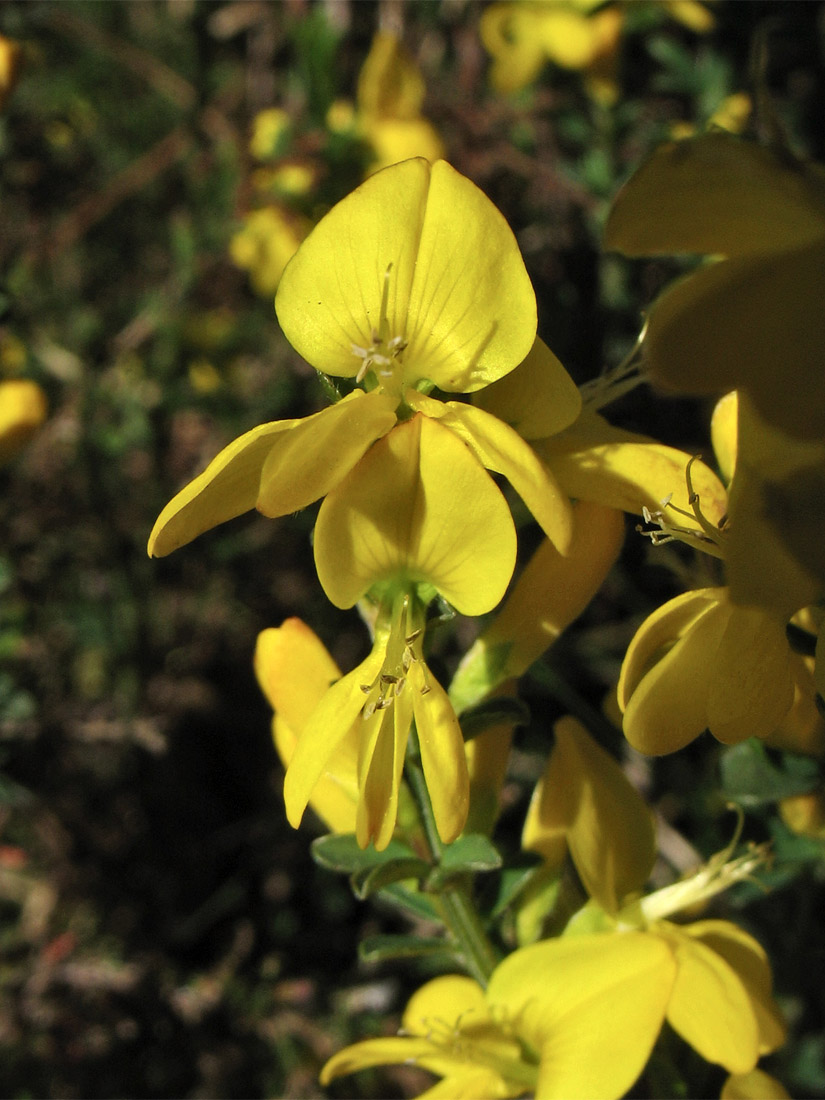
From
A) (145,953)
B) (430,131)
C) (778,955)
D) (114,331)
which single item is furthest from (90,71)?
(778,955)

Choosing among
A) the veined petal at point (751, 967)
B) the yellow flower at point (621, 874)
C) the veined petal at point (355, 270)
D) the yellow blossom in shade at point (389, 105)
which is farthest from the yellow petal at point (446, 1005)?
the yellow blossom in shade at point (389, 105)

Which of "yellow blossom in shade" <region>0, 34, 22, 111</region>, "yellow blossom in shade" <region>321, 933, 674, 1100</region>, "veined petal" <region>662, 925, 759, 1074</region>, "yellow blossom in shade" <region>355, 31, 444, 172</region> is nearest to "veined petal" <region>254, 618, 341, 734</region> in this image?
"yellow blossom in shade" <region>321, 933, 674, 1100</region>

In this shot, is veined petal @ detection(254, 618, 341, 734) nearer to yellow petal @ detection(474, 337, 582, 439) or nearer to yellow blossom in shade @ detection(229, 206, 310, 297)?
yellow petal @ detection(474, 337, 582, 439)

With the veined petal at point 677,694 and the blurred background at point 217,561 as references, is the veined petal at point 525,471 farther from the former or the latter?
the blurred background at point 217,561

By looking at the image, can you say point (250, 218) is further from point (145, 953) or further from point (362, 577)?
point (362, 577)

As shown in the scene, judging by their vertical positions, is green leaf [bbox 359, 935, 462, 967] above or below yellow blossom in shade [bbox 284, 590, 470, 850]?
below

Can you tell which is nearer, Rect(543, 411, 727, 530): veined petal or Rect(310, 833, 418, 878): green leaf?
Rect(543, 411, 727, 530): veined petal

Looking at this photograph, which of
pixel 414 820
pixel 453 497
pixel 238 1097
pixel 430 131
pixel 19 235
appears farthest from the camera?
pixel 19 235
